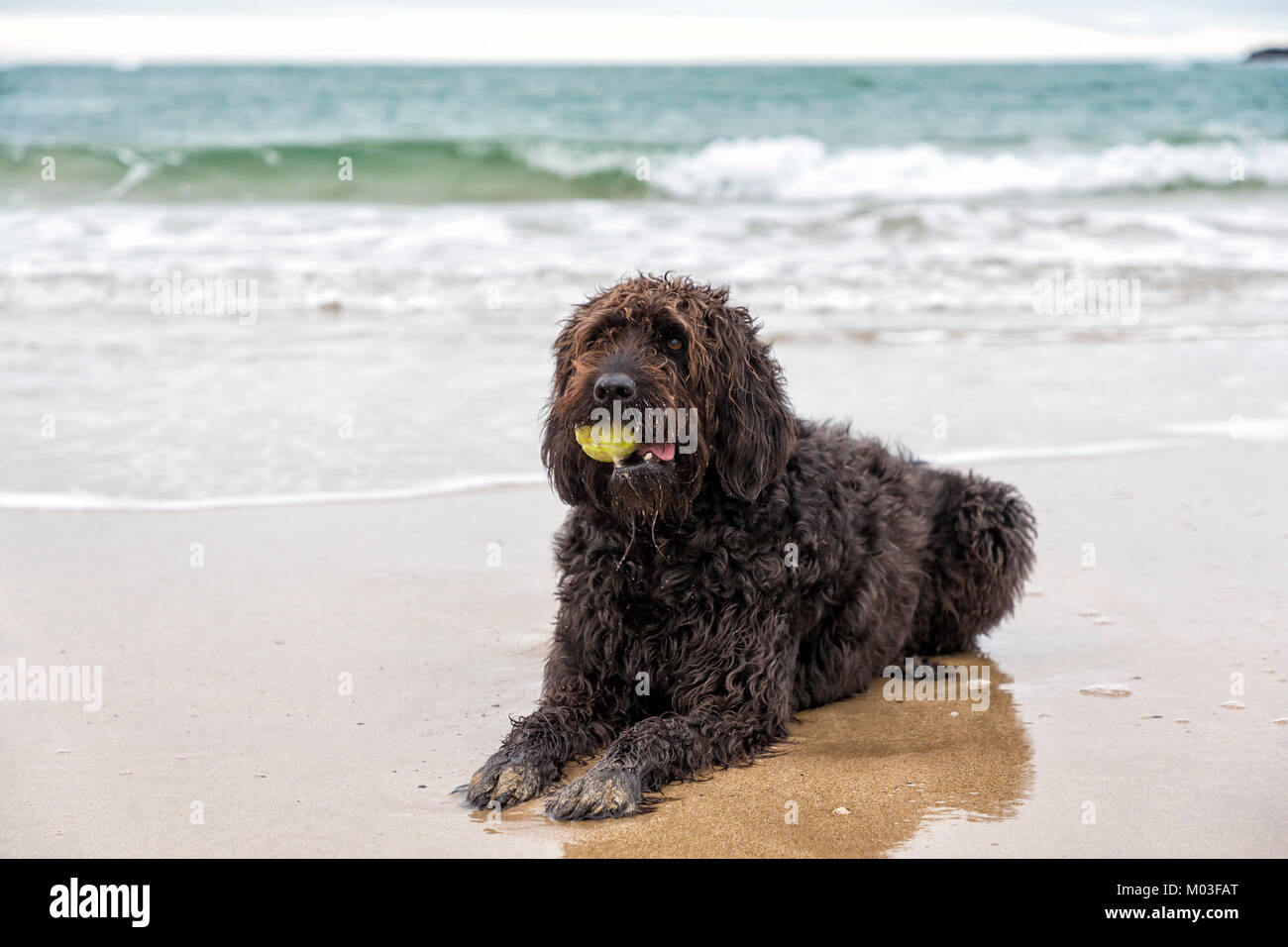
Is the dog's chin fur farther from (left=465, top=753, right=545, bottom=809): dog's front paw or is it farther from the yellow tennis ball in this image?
(left=465, top=753, right=545, bottom=809): dog's front paw

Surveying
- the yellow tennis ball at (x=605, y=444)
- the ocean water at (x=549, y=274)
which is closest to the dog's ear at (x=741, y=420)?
the yellow tennis ball at (x=605, y=444)

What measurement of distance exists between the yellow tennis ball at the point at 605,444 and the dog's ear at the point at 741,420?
374mm

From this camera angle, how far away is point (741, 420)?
4801 millimetres

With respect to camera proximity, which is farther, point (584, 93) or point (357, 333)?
point (584, 93)

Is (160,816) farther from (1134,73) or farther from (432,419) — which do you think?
(1134,73)

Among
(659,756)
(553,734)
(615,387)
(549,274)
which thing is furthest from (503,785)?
(549,274)

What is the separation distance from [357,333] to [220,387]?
8.56 feet

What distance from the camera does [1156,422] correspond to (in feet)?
32.3

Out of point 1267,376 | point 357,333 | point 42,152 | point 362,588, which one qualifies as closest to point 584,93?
point 42,152

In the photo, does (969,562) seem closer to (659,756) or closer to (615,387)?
(659,756)

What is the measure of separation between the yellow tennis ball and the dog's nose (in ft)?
0.45

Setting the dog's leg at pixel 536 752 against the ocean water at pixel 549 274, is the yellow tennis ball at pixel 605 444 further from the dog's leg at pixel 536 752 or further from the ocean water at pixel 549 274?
the ocean water at pixel 549 274

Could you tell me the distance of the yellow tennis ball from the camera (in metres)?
4.62

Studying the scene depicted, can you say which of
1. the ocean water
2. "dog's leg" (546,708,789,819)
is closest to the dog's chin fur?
"dog's leg" (546,708,789,819)
